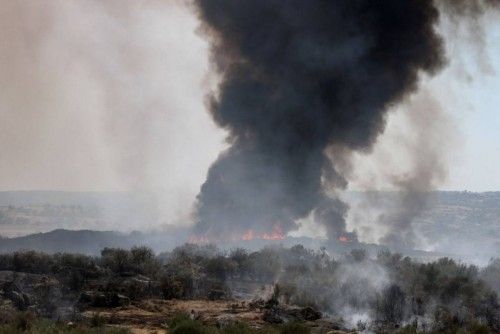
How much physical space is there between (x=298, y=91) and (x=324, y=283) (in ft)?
→ 127

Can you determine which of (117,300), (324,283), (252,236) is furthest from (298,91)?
(117,300)

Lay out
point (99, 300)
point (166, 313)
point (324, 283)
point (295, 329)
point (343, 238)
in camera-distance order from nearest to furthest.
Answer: point (295, 329) < point (166, 313) < point (99, 300) < point (324, 283) < point (343, 238)

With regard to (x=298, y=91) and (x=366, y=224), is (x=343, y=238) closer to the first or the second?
(x=298, y=91)

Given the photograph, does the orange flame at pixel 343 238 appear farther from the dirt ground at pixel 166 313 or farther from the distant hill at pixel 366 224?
the dirt ground at pixel 166 313

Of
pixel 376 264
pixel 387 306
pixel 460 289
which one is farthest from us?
pixel 376 264

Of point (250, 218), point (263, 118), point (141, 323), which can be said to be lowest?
point (141, 323)

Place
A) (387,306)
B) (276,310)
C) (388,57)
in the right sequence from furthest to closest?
(388,57), (387,306), (276,310)

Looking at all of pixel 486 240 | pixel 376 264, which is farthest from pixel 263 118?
pixel 486 240

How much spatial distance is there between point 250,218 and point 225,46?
24566 millimetres

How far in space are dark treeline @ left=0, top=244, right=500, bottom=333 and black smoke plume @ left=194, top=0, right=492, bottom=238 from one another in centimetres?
1890

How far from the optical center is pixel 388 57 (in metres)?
Result: 72.8

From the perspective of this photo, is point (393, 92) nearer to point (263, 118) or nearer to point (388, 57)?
point (388, 57)

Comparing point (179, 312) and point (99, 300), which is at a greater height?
point (99, 300)

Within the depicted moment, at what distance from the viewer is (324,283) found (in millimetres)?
37281
